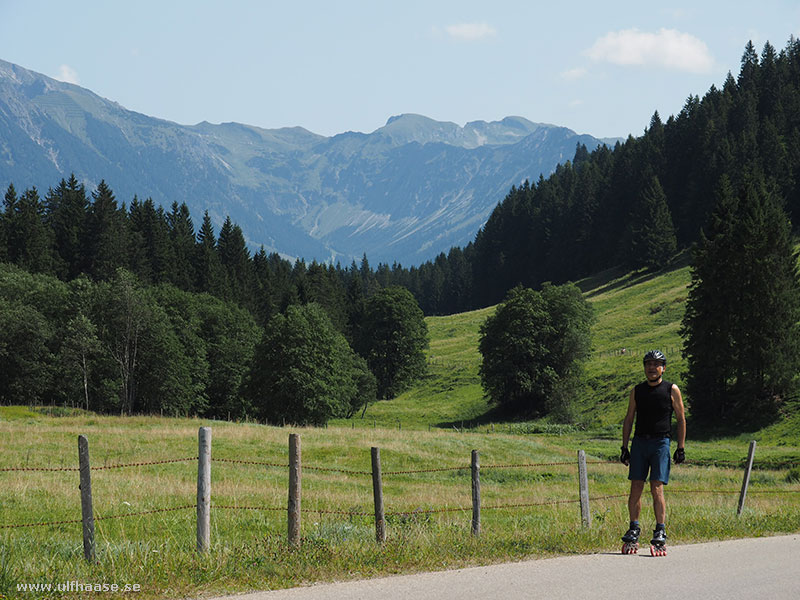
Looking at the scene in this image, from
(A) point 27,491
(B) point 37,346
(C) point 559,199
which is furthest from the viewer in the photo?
(C) point 559,199

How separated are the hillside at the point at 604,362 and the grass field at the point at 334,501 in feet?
3.12

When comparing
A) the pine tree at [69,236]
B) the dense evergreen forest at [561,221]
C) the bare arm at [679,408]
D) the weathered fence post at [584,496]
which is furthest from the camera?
the dense evergreen forest at [561,221]

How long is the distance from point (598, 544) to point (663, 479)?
4.94 feet

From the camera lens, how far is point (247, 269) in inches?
5246

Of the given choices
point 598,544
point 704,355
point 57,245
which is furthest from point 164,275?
point 598,544

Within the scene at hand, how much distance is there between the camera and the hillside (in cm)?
7075

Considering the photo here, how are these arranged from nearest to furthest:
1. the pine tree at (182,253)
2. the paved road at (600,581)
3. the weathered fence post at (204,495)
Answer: the paved road at (600,581)
the weathered fence post at (204,495)
the pine tree at (182,253)

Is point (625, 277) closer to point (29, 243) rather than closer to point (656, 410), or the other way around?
point (29, 243)

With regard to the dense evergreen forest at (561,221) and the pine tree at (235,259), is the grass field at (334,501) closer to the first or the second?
the dense evergreen forest at (561,221)

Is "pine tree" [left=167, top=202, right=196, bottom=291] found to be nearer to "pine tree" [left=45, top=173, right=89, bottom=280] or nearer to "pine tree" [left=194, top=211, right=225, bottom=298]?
"pine tree" [left=194, top=211, right=225, bottom=298]

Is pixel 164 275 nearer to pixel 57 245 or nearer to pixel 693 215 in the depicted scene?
pixel 57 245

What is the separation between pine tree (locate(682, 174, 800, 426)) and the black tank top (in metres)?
45.9

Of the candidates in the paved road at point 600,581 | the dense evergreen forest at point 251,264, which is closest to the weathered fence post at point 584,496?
the paved road at point 600,581

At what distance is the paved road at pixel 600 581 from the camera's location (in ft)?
30.2
